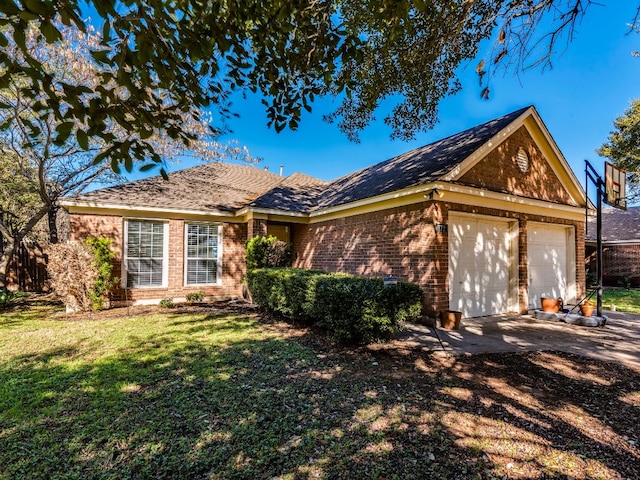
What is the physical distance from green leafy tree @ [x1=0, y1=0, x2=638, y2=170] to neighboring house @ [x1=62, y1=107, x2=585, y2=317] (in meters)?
2.12

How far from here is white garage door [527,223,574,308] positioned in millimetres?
9492

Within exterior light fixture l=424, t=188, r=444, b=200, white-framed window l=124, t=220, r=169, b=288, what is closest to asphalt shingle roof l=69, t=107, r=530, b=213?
exterior light fixture l=424, t=188, r=444, b=200

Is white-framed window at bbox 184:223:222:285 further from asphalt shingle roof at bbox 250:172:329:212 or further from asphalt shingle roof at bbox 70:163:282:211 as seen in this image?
asphalt shingle roof at bbox 250:172:329:212

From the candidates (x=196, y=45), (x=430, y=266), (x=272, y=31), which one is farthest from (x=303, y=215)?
(x=196, y=45)

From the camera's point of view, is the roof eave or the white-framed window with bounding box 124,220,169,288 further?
the white-framed window with bounding box 124,220,169,288

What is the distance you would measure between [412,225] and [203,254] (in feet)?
24.3

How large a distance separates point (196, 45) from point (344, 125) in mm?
5953

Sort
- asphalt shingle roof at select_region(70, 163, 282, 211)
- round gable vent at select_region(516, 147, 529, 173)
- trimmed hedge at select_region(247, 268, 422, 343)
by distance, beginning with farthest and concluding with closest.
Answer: asphalt shingle roof at select_region(70, 163, 282, 211)
round gable vent at select_region(516, 147, 529, 173)
trimmed hedge at select_region(247, 268, 422, 343)

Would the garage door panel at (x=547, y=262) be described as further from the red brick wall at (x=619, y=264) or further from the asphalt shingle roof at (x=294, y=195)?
the red brick wall at (x=619, y=264)

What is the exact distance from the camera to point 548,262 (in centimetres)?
993

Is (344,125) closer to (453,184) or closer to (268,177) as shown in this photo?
(453,184)

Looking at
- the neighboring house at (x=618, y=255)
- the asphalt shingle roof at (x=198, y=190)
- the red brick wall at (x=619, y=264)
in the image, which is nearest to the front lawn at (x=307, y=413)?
the asphalt shingle roof at (x=198, y=190)

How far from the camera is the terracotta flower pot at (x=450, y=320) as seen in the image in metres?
7.15

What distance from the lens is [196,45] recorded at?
2840mm
